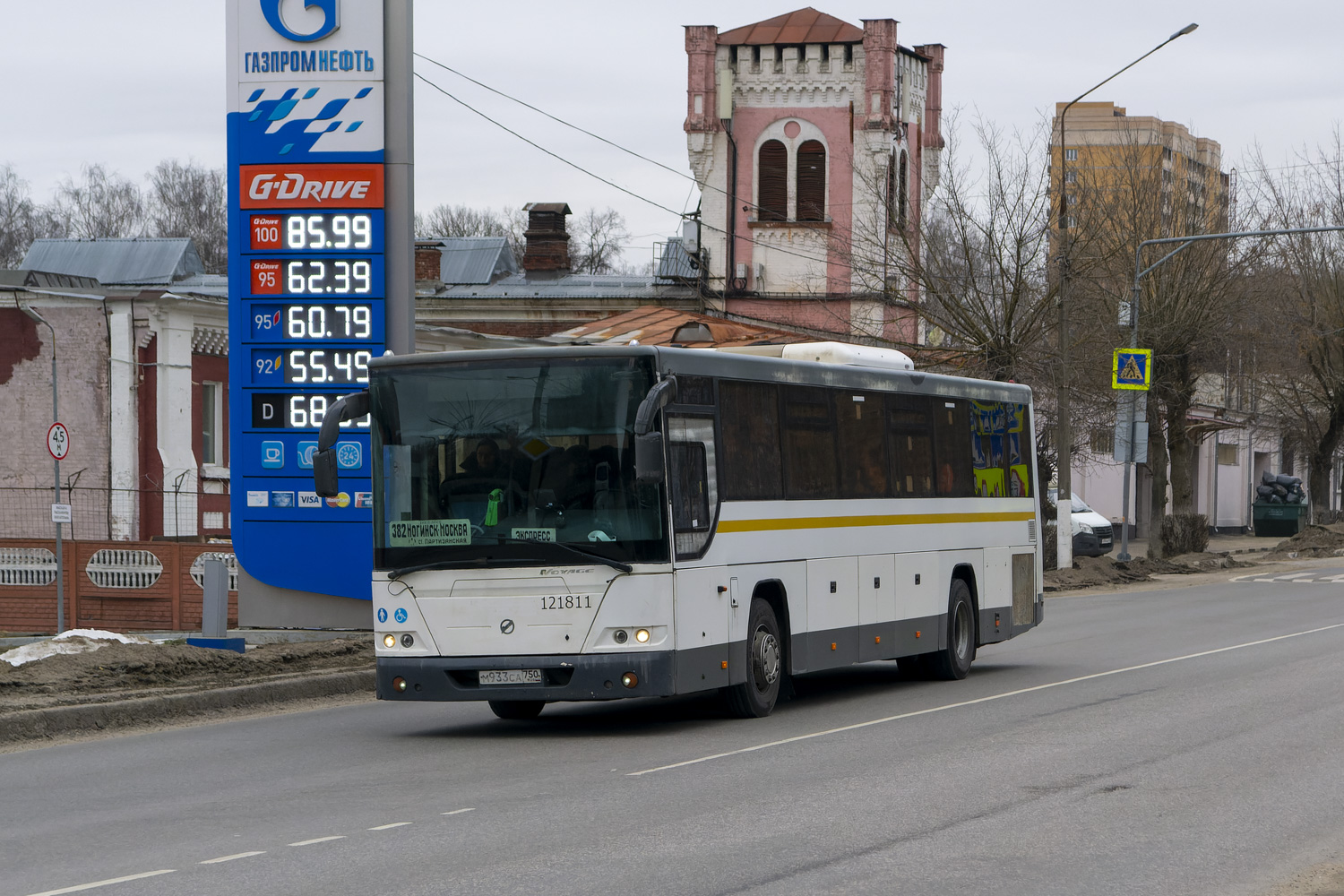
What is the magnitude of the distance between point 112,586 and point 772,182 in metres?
32.2

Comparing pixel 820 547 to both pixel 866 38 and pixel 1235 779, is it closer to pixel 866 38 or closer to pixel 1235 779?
pixel 1235 779

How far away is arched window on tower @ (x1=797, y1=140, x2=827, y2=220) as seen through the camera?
51219mm

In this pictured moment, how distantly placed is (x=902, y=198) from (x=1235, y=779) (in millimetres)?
31058

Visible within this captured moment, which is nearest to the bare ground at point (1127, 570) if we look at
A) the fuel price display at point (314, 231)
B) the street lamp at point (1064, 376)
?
the street lamp at point (1064, 376)

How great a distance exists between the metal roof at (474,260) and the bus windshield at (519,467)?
134 ft

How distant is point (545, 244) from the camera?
179 ft

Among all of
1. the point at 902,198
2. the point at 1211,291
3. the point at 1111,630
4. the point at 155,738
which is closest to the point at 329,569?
the point at 155,738

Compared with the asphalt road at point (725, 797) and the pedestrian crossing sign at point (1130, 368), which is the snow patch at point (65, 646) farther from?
the pedestrian crossing sign at point (1130, 368)

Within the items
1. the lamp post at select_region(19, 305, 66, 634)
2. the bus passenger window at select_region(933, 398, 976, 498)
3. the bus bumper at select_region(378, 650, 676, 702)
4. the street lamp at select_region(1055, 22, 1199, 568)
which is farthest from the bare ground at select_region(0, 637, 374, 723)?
the street lamp at select_region(1055, 22, 1199, 568)

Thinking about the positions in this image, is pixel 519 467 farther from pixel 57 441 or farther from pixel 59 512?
pixel 57 441

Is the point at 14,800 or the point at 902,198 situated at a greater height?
the point at 902,198

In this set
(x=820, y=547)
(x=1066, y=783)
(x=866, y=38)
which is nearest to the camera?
(x=1066, y=783)

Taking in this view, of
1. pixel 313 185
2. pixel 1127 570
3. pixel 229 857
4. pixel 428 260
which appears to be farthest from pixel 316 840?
pixel 428 260

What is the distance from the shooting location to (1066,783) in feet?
32.4
